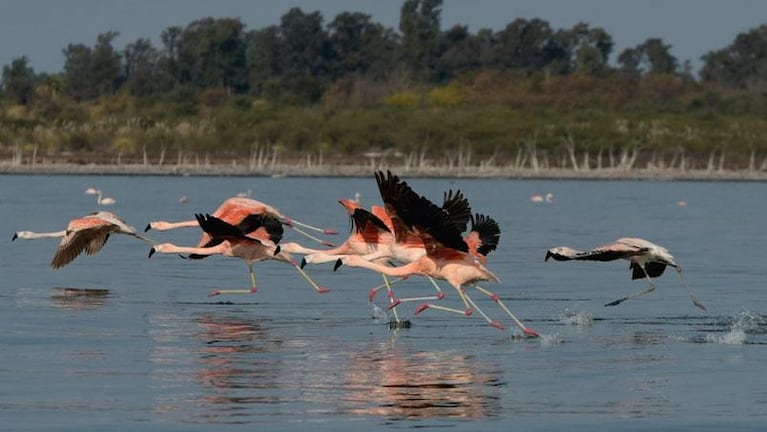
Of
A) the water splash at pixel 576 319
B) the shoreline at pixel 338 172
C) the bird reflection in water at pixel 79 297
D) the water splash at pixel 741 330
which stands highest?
the water splash at pixel 741 330

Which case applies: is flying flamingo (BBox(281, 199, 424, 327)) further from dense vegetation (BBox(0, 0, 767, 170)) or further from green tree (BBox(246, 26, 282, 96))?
→ green tree (BBox(246, 26, 282, 96))

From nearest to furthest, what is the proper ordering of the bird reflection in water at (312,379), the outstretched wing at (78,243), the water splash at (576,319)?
1. the bird reflection in water at (312,379)
2. the water splash at (576,319)
3. the outstretched wing at (78,243)

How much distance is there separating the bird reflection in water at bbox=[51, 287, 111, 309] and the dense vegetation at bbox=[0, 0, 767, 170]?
50520 mm

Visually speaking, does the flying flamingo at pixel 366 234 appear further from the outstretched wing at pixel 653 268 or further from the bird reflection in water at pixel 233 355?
the outstretched wing at pixel 653 268

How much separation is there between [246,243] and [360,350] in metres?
4.19

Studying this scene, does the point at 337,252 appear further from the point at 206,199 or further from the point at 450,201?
the point at 206,199

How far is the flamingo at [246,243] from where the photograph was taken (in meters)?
19.3

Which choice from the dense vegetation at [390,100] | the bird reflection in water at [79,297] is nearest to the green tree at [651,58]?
the dense vegetation at [390,100]

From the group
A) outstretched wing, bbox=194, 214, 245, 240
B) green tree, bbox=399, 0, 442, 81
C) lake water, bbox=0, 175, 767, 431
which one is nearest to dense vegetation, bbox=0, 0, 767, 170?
green tree, bbox=399, 0, 442, 81

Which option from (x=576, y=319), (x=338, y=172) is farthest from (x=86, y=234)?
(x=338, y=172)

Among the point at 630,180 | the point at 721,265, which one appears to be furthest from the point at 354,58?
the point at 721,265

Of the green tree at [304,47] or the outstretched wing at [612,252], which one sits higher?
the green tree at [304,47]

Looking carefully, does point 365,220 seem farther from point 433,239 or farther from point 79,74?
point 79,74

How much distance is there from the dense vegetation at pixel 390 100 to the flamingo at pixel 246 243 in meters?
51.8
